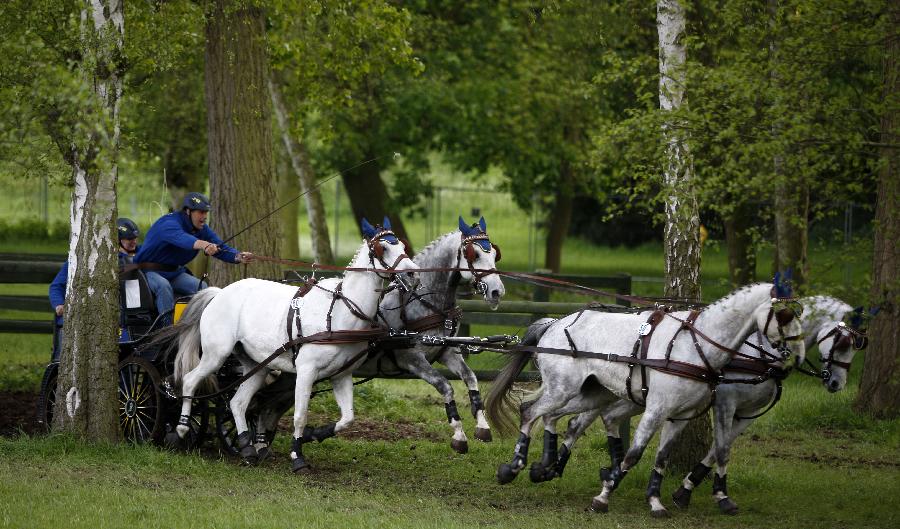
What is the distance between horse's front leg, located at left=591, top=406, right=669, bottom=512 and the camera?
9.16 m

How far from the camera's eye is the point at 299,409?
1036 cm

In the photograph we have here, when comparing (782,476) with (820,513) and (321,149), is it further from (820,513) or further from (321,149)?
(321,149)

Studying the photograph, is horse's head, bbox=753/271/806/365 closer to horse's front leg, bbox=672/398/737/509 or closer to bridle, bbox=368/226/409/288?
horse's front leg, bbox=672/398/737/509

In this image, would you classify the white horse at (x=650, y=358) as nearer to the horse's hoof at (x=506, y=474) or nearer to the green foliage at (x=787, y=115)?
the horse's hoof at (x=506, y=474)

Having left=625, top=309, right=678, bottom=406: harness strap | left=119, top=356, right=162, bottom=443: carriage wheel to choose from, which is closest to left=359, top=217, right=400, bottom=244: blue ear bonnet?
left=625, top=309, right=678, bottom=406: harness strap

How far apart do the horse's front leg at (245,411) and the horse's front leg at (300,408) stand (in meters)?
0.48

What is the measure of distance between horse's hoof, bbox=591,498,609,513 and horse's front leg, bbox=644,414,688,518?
0.33 metres

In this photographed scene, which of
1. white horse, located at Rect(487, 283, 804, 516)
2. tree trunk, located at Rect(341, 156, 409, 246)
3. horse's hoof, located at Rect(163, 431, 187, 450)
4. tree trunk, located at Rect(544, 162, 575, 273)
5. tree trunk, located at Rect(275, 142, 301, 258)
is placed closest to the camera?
white horse, located at Rect(487, 283, 804, 516)

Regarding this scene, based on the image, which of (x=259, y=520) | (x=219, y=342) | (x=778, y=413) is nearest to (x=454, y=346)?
(x=219, y=342)

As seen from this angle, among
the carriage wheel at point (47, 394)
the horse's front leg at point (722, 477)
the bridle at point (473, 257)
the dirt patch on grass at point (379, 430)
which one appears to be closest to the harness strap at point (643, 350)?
the horse's front leg at point (722, 477)

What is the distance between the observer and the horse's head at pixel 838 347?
386 inches

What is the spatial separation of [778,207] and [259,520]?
5048 mm

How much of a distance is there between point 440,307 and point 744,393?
109 inches

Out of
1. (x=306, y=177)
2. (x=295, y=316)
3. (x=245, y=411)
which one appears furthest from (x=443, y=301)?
(x=306, y=177)
